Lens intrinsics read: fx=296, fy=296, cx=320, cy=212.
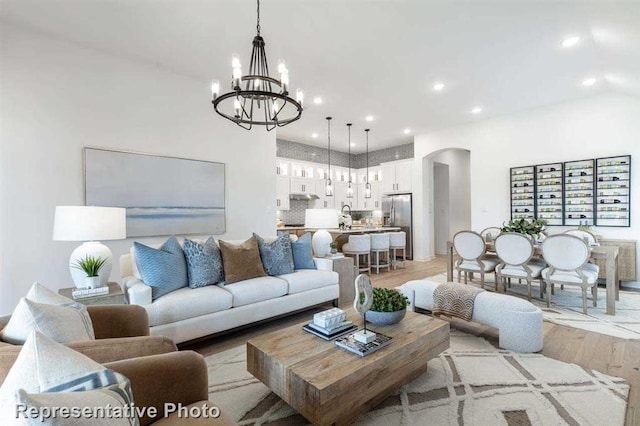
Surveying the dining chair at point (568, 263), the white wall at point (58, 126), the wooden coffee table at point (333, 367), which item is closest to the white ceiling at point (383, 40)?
the white wall at point (58, 126)

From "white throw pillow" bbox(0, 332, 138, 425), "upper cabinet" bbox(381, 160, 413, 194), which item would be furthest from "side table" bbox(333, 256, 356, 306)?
"upper cabinet" bbox(381, 160, 413, 194)

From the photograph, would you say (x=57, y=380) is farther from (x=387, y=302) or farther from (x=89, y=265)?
(x=89, y=265)

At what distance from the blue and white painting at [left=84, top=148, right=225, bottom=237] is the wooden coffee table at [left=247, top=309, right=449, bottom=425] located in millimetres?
Result: 2900

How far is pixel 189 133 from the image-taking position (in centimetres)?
434

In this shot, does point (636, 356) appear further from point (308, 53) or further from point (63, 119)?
point (63, 119)

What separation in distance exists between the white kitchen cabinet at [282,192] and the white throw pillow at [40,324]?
6071 mm

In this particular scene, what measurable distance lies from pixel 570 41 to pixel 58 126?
596 cm

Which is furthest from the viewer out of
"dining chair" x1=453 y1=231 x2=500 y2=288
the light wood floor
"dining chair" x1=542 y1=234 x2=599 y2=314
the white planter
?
"dining chair" x1=453 y1=231 x2=500 y2=288

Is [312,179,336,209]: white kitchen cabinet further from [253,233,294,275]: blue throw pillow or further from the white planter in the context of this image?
the white planter

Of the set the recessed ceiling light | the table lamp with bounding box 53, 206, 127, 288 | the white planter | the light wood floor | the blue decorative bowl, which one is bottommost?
the light wood floor

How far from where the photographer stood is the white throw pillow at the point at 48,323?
1.15 meters

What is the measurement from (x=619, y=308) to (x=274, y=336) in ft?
14.5

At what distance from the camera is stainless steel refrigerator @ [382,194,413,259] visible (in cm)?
764

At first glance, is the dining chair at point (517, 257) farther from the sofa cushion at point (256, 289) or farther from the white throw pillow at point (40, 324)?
the white throw pillow at point (40, 324)
